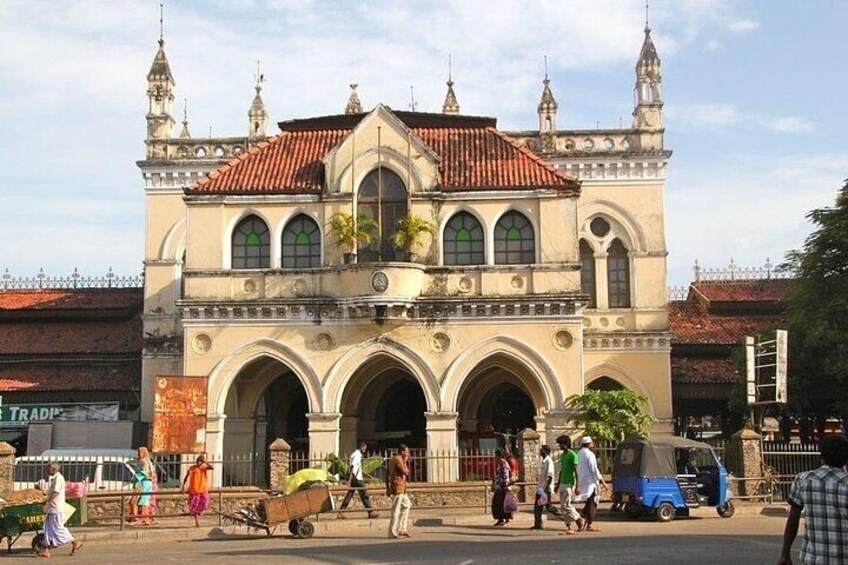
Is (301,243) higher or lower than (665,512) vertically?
higher

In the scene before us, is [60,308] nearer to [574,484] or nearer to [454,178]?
[454,178]

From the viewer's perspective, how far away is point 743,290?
3928 centimetres

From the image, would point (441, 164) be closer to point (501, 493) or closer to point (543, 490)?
point (501, 493)

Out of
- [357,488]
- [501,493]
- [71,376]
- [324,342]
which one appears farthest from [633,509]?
[71,376]

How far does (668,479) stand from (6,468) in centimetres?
1353

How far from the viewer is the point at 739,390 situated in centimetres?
3278

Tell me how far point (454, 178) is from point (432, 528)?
12.2 metres

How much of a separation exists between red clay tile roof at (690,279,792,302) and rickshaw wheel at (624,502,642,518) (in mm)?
17584

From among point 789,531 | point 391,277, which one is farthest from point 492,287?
point 789,531

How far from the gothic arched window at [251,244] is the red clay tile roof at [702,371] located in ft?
45.2

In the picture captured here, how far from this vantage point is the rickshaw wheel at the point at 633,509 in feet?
72.5

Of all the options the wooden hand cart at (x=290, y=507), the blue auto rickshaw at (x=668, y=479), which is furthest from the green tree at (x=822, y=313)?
the wooden hand cart at (x=290, y=507)

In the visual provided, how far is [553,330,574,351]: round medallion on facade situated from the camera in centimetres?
2911

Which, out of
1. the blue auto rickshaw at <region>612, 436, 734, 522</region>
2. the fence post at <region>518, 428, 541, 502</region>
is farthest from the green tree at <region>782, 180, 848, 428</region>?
the fence post at <region>518, 428, 541, 502</region>
